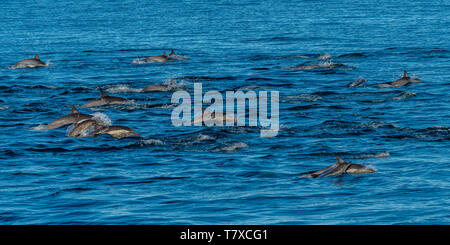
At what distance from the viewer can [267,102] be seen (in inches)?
1345

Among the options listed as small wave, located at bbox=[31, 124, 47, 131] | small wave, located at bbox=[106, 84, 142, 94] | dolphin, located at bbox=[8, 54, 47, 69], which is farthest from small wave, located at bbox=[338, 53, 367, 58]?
small wave, located at bbox=[31, 124, 47, 131]

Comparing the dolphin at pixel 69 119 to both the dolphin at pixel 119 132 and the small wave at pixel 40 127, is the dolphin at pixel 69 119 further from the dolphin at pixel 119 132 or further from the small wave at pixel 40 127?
the dolphin at pixel 119 132

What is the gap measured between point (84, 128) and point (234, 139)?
17.0ft

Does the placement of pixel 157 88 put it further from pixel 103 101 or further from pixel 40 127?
pixel 40 127

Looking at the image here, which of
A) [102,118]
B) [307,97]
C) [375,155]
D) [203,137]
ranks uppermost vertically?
[307,97]

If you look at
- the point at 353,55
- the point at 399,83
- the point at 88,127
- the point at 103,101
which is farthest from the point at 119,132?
the point at 353,55

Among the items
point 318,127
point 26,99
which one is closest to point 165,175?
point 318,127

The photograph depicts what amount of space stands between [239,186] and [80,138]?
8.48 meters

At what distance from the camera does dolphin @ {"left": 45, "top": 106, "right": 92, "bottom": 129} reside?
27.9m

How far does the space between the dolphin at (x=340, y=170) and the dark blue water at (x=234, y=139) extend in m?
0.34

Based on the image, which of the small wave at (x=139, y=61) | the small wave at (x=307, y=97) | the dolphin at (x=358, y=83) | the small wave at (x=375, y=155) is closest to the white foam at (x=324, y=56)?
the dolphin at (x=358, y=83)

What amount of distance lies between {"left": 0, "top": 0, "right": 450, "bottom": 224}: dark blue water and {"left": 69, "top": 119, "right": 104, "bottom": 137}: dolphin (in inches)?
18.1

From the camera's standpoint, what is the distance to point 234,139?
25297mm

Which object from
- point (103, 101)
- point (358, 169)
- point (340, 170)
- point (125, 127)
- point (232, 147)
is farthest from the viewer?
point (103, 101)
